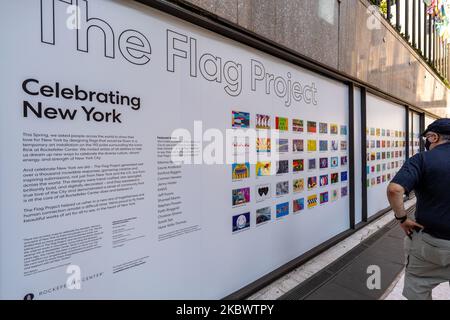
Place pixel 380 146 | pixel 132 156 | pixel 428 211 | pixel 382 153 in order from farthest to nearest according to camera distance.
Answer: pixel 382 153, pixel 380 146, pixel 428 211, pixel 132 156

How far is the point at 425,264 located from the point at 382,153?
4791 millimetres

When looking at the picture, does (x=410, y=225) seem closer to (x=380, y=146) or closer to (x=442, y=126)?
(x=442, y=126)

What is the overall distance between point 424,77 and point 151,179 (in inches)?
442

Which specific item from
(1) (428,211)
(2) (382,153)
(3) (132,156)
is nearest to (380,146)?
(2) (382,153)

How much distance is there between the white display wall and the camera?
584 centimetres

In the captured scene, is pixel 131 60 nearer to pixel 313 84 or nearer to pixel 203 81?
pixel 203 81

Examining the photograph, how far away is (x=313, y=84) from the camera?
13.4 ft

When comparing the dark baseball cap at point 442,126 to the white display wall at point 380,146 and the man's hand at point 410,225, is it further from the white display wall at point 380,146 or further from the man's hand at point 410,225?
the white display wall at point 380,146

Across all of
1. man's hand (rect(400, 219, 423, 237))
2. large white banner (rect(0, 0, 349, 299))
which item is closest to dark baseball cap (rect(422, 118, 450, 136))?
man's hand (rect(400, 219, 423, 237))

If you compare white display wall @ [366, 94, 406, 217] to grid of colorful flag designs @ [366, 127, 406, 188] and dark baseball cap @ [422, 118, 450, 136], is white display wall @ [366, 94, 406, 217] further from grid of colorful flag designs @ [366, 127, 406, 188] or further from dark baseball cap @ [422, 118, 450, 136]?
Result: dark baseball cap @ [422, 118, 450, 136]

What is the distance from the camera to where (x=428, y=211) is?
2.22 meters

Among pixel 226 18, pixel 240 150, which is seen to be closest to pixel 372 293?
pixel 240 150

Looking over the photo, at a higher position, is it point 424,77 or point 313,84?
point 424,77

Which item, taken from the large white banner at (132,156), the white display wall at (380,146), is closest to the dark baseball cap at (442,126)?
the large white banner at (132,156)
